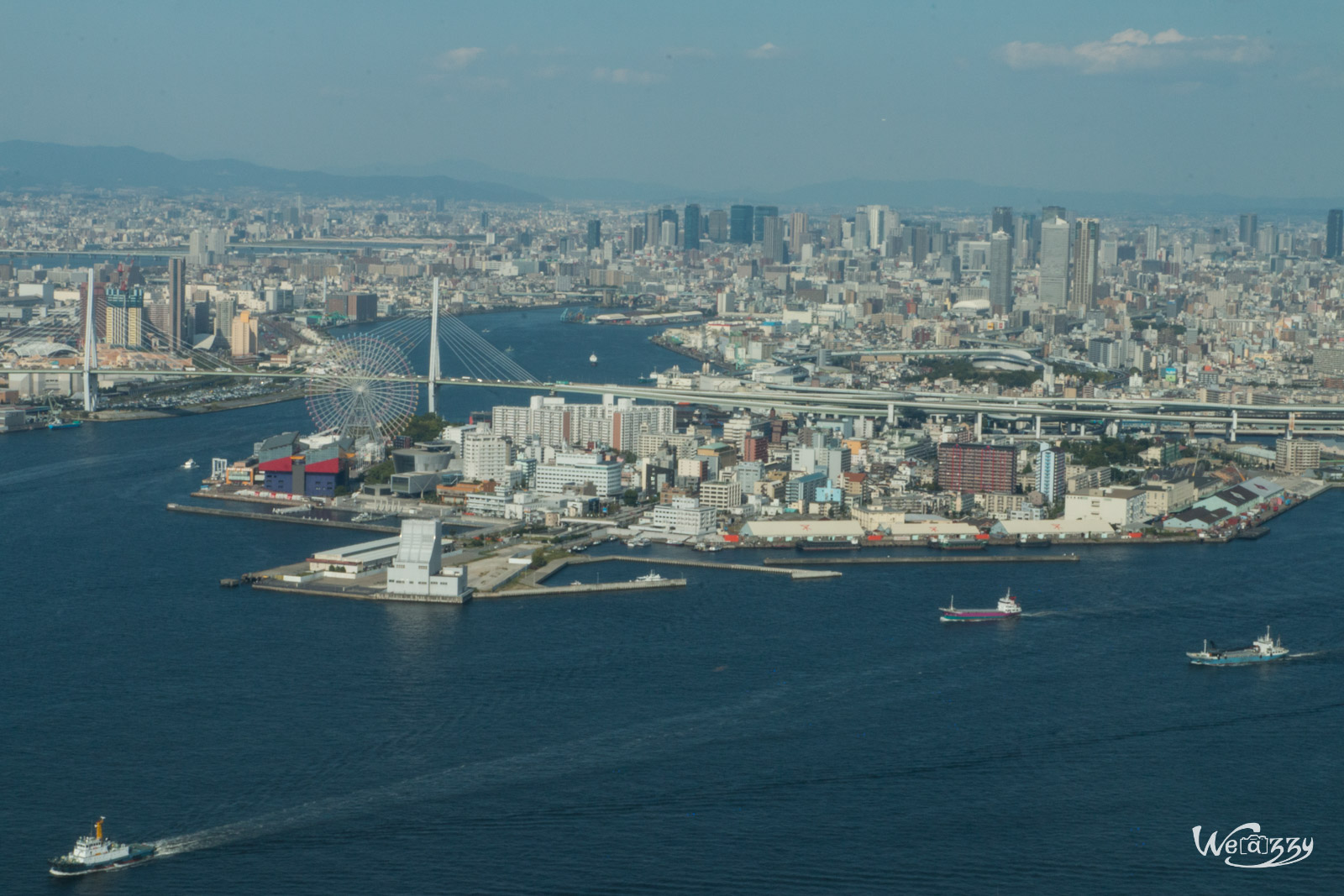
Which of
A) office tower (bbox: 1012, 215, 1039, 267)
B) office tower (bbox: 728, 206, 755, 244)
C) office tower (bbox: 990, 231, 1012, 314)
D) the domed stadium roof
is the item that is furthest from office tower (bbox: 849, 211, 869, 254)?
the domed stadium roof

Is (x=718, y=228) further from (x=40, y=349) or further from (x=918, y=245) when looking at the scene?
(x=40, y=349)

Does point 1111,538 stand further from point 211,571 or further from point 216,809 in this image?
point 216,809

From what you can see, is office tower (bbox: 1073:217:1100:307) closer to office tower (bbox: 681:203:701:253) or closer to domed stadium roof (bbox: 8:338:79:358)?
office tower (bbox: 681:203:701:253)

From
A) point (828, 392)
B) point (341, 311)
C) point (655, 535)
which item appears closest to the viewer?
point (655, 535)

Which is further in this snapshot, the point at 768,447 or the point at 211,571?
the point at 768,447

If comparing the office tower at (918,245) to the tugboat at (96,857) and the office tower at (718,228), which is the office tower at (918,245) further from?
the tugboat at (96,857)

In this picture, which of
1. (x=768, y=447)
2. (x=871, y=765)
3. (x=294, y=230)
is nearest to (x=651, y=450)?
(x=768, y=447)

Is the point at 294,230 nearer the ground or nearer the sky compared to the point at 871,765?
nearer the sky
